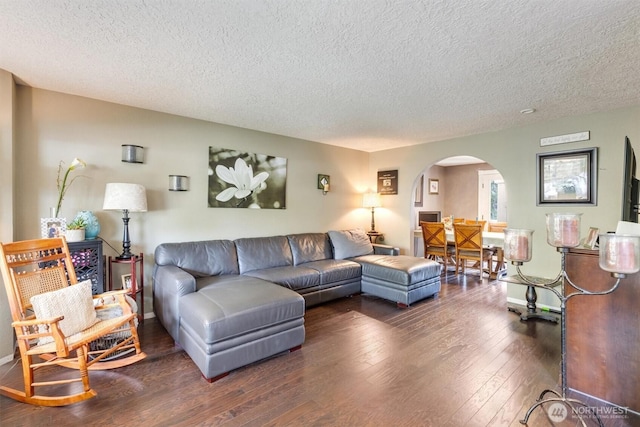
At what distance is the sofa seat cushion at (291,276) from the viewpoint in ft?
11.0

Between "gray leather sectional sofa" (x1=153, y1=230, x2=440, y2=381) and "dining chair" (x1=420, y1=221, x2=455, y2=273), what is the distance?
3.78 feet

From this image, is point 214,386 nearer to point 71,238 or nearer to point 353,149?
point 71,238

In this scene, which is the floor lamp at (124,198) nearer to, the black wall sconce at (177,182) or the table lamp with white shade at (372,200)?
the black wall sconce at (177,182)

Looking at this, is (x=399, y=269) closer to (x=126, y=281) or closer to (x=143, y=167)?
(x=126, y=281)

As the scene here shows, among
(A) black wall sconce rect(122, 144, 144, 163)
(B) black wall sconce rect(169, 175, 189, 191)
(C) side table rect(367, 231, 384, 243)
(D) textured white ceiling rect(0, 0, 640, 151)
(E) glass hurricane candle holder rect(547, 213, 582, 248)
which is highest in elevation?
(D) textured white ceiling rect(0, 0, 640, 151)

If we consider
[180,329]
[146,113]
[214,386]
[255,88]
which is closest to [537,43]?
[255,88]

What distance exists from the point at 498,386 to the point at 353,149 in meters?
4.21

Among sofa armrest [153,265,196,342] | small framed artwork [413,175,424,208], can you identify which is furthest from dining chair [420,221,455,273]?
sofa armrest [153,265,196,342]

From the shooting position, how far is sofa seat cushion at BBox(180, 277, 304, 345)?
210cm

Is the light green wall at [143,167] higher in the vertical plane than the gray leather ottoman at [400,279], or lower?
higher

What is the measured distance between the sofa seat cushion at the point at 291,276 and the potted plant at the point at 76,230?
1622mm

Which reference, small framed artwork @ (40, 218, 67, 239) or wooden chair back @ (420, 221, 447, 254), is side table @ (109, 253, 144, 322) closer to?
small framed artwork @ (40, 218, 67, 239)

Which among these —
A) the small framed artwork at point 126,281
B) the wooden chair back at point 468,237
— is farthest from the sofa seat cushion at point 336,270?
the wooden chair back at point 468,237

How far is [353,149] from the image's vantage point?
5.46 meters
